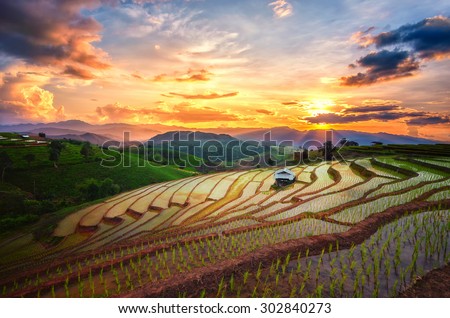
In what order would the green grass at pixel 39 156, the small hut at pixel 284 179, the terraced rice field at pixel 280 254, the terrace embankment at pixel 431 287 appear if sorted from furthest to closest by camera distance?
the green grass at pixel 39 156 < the small hut at pixel 284 179 < the terraced rice field at pixel 280 254 < the terrace embankment at pixel 431 287

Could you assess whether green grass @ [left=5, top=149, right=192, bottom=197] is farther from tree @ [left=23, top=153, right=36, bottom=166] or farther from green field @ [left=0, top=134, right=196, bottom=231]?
Result: tree @ [left=23, top=153, right=36, bottom=166]

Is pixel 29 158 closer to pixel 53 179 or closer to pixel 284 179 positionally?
pixel 53 179

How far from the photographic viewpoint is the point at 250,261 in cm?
439

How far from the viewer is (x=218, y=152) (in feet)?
413

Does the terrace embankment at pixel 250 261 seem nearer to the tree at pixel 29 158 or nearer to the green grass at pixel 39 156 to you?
the green grass at pixel 39 156

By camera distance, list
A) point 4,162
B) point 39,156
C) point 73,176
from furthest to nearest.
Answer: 1. point 39,156
2. point 73,176
3. point 4,162

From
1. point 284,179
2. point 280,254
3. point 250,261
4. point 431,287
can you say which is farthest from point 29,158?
point 431,287

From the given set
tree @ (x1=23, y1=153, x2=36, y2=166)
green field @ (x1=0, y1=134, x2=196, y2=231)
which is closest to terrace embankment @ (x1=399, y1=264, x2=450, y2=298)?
green field @ (x1=0, y1=134, x2=196, y2=231)

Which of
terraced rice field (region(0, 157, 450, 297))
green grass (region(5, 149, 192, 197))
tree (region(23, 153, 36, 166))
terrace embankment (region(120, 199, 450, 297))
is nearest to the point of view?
terrace embankment (region(120, 199, 450, 297))

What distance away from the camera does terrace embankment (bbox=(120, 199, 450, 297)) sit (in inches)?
148

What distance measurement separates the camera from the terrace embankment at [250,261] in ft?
12.4

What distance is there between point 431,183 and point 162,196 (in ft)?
53.5

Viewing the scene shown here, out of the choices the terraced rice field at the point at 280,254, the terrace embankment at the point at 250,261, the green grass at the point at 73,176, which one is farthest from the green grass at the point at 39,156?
the terrace embankment at the point at 250,261

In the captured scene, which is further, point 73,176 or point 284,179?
point 73,176
